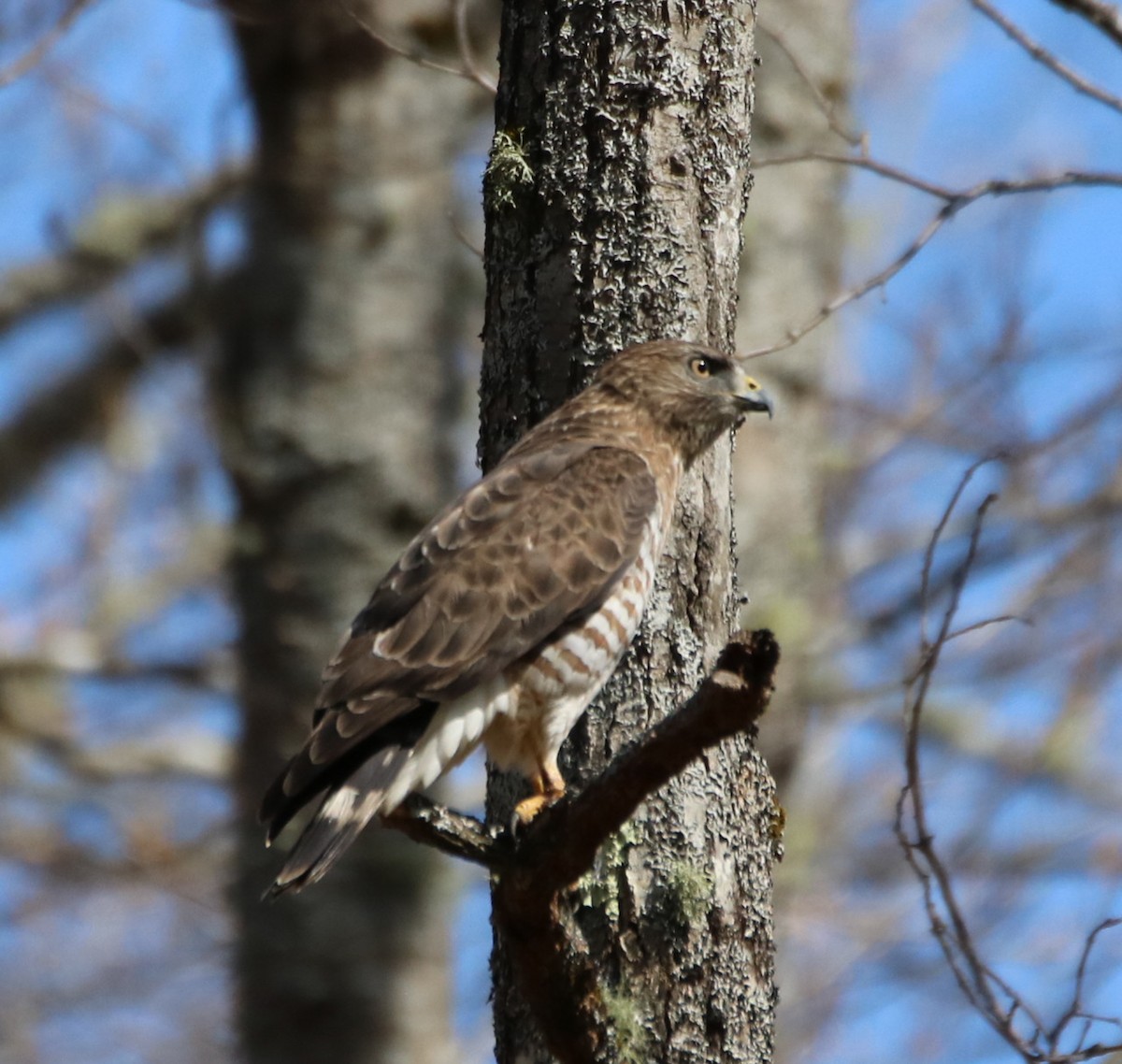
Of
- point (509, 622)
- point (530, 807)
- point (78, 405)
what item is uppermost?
point (78, 405)

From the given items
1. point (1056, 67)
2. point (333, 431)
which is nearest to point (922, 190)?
point (1056, 67)

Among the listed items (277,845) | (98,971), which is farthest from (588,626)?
(98,971)

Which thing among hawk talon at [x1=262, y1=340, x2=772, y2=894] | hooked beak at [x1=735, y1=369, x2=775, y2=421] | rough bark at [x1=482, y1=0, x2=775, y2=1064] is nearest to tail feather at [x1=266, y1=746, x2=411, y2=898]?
hawk talon at [x1=262, y1=340, x2=772, y2=894]

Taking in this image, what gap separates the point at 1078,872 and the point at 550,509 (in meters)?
7.06

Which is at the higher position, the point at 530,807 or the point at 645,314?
the point at 645,314

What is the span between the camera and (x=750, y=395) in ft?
15.2

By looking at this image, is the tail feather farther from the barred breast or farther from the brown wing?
the barred breast

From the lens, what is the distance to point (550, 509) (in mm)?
4066

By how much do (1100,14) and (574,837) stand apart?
9.83ft

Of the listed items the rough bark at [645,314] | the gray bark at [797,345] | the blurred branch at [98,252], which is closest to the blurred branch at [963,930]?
the rough bark at [645,314]

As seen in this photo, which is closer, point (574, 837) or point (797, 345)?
point (574, 837)

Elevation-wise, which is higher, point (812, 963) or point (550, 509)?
point (812, 963)

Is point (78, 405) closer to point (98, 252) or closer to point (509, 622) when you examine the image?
point (98, 252)

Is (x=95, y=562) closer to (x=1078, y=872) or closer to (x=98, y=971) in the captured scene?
(x=98, y=971)
